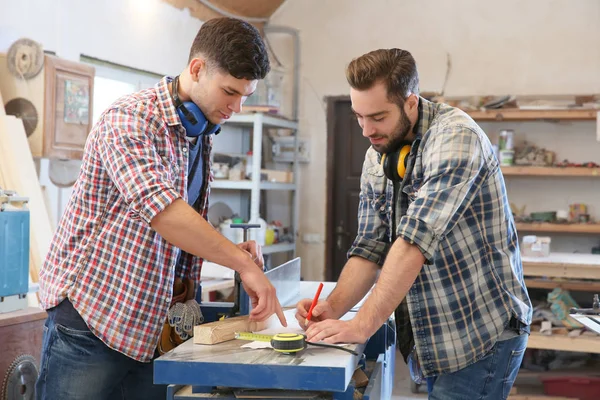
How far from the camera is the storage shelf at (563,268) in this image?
4.30 m

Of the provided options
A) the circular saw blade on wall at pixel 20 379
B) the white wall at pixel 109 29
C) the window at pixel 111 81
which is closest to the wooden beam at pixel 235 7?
the white wall at pixel 109 29

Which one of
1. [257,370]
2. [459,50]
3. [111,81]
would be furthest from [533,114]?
[257,370]

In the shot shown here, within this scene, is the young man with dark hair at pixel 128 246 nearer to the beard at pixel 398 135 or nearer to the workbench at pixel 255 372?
the workbench at pixel 255 372

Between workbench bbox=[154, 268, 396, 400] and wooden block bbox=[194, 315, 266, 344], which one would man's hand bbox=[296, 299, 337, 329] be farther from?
workbench bbox=[154, 268, 396, 400]

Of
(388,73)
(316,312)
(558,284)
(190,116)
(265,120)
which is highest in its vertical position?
(265,120)

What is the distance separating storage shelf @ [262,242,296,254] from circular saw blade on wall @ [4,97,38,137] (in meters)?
2.44

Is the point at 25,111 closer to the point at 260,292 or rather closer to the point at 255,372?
the point at 260,292

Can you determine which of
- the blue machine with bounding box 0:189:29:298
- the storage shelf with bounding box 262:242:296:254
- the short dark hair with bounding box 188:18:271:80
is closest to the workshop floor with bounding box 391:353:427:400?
the storage shelf with bounding box 262:242:296:254

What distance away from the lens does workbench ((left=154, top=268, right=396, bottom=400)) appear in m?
1.43

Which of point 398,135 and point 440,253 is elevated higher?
point 398,135

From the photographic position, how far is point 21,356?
7.98 feet

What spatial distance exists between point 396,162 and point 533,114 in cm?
361

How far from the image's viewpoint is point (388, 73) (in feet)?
5.90

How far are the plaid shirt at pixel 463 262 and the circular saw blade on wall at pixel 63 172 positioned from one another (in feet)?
8.33
